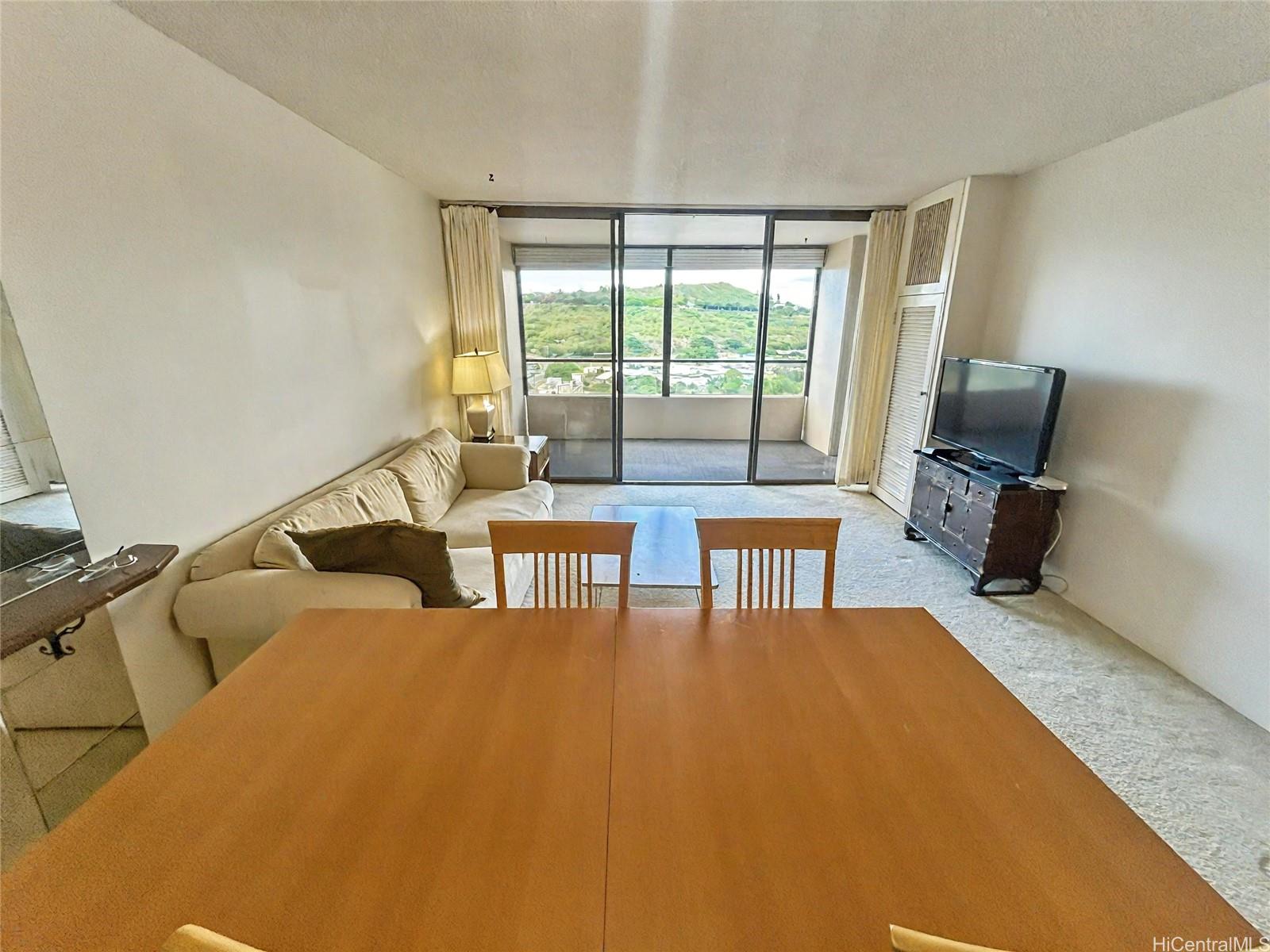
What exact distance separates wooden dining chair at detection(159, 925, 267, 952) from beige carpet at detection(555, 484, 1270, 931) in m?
1.18

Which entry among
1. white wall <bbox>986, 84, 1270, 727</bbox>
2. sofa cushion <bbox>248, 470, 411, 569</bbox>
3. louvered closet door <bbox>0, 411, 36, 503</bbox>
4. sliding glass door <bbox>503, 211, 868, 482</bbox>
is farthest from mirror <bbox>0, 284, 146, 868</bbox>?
white wall <bbox>986, 84, 1270, 727</bbox>

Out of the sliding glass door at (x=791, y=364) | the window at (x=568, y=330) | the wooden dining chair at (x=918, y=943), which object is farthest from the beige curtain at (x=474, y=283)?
the wooden dining chair at (x=918, y=943)

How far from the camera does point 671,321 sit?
18.1ft

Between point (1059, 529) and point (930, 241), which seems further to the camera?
point (930, 241)

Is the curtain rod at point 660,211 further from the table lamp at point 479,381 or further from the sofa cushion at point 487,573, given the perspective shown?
the sofa cushion at point 487,573

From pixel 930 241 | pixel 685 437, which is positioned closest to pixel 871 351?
pixel 930 241

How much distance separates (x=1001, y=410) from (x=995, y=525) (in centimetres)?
71

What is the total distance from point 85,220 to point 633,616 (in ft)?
6.46

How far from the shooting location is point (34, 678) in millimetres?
1376

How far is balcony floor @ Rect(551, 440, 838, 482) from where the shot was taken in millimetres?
5047

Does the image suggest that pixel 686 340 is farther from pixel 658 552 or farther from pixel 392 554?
pixel 392 554

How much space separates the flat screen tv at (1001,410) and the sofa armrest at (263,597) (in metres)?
3.20

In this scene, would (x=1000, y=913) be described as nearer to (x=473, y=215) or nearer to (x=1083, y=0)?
(x=1083, y=0)

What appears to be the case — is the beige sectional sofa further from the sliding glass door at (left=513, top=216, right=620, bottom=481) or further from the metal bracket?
the sliding glass door at (left=513, top=216, right=620, bottom=481)
